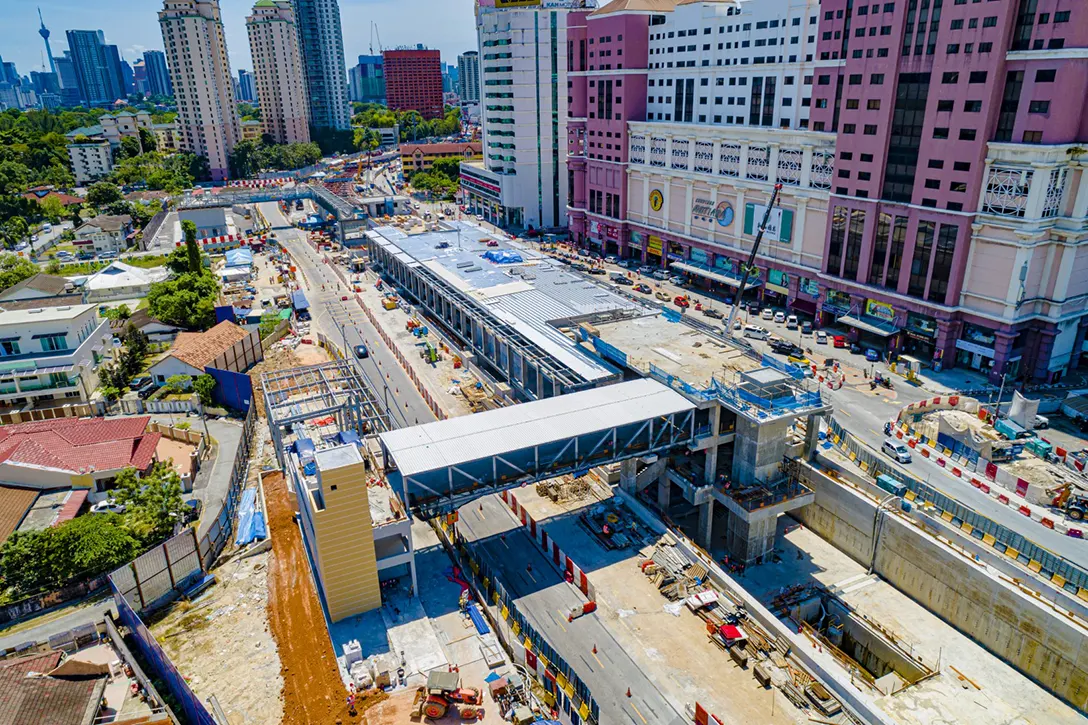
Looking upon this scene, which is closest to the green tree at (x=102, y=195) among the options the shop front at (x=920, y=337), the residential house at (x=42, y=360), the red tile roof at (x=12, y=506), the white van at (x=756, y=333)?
the residential house at (x=42, y=360)

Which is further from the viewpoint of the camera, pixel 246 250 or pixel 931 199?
pixel 246 250

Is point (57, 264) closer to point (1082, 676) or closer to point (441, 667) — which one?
point (441, 667)

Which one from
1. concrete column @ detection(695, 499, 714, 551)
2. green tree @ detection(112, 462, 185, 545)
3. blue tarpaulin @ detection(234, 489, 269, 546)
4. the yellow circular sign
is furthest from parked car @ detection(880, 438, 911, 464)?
the yellow circular sign

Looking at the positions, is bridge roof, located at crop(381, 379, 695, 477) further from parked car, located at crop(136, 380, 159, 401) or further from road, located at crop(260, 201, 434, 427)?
parked car, located at crop(136, 380, 159, 401)

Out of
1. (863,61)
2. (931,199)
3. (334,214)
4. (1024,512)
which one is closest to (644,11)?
(863,61)

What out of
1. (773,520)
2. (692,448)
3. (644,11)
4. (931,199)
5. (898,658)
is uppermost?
(644,11)
